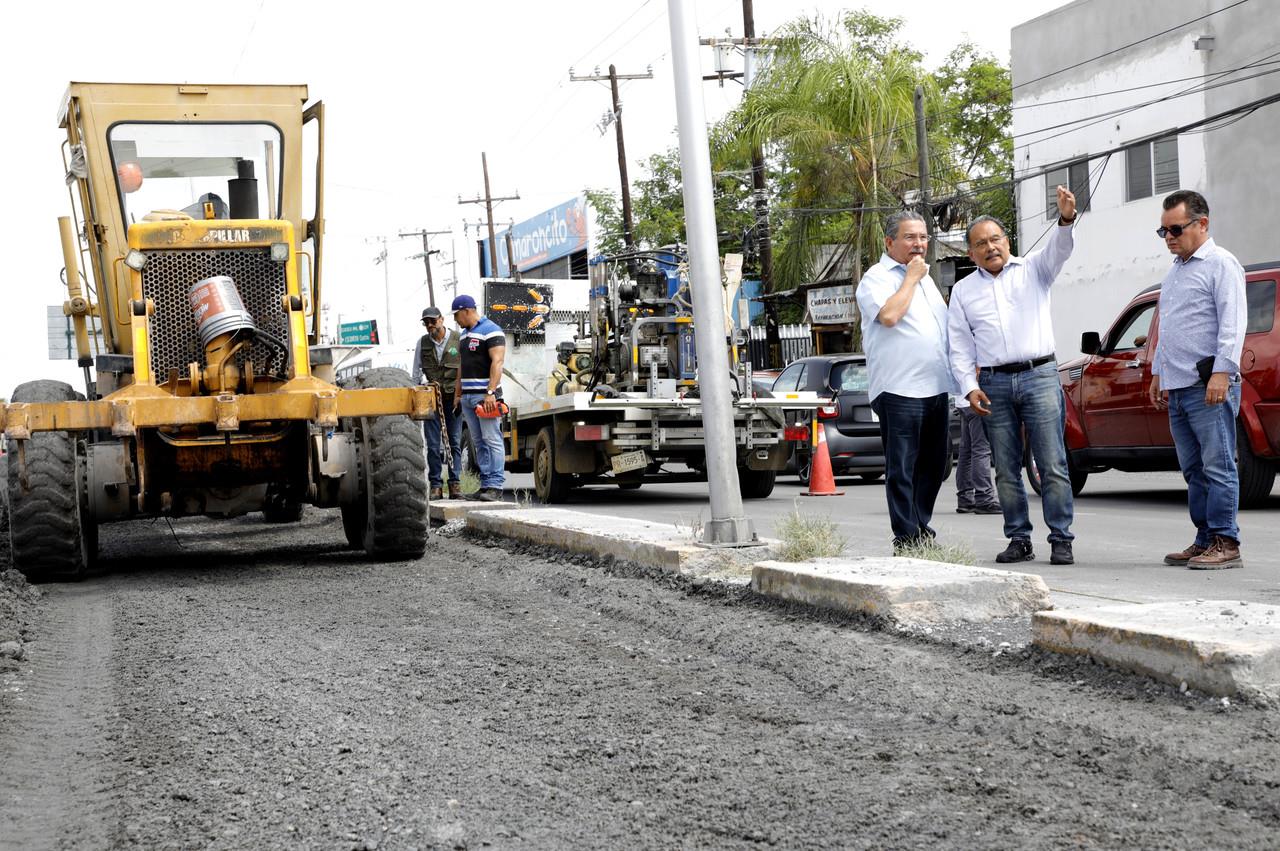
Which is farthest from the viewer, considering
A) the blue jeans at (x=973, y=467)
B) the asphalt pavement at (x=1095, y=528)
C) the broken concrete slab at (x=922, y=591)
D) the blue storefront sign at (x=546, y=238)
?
the blue storefront sign at (x=546, y=238)

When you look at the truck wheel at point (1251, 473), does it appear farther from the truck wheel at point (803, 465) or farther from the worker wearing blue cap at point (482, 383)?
the worker wearing blue cap at point (482, 383)

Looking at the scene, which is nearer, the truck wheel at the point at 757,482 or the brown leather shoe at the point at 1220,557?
the brown leather shoe at the point at 1220,557

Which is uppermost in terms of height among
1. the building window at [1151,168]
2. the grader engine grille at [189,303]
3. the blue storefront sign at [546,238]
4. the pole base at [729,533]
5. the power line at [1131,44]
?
the blue storefront sign at [546,238]

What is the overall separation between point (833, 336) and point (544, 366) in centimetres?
953

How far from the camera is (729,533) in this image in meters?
7.57

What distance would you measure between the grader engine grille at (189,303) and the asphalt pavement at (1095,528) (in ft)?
10.1

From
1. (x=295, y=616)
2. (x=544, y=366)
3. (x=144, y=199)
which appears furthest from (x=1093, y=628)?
(x=544, y=366)

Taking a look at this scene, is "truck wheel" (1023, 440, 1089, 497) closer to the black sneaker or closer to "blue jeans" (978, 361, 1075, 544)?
the black sneaker

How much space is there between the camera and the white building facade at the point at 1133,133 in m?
23.7

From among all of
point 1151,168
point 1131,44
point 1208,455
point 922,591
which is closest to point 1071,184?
point 1151,168

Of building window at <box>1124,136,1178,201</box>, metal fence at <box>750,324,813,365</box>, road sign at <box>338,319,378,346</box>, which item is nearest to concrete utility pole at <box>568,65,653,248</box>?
metal fence at <box>750,324,813,365</box>

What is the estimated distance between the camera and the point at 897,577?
231 inches

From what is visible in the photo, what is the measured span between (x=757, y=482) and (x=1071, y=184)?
14.9 meters

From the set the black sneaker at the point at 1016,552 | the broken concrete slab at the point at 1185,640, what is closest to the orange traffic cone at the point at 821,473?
the black sneaker at the point at 1016,552
